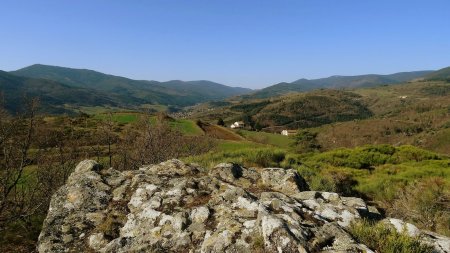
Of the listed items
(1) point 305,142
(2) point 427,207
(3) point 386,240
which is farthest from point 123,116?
(3) point 386,240

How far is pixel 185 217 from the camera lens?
608 cm

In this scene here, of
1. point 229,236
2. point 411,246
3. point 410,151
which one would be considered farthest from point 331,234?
point 410,151

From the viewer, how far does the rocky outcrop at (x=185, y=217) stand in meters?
5.17

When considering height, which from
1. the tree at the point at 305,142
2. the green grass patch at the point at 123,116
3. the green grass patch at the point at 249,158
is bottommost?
the tree at the point at 305,142

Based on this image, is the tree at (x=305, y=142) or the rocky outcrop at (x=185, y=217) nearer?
the rocky outcrop at (x=185, y=217)

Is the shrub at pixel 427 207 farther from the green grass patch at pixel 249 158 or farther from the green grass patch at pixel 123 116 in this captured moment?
the green grass patch at pixel 123 116

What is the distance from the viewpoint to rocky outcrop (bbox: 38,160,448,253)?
517 centimetres

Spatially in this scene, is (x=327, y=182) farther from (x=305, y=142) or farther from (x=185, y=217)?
(x=305, y=142)

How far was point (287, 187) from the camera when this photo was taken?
8.72m

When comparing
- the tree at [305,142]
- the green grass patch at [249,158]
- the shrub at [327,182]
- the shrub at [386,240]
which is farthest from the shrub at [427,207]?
the tree at [305,142]

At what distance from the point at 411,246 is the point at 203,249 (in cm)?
291

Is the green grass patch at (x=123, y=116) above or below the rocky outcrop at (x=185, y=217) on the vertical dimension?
below

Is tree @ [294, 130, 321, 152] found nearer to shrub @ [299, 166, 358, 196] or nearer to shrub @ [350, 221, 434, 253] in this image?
shrub @ [299, 166, 358, 196]

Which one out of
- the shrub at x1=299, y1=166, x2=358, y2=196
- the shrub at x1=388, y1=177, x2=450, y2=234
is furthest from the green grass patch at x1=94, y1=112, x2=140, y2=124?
the shrub at x1=388, y1=177, x2=450, y2=234
